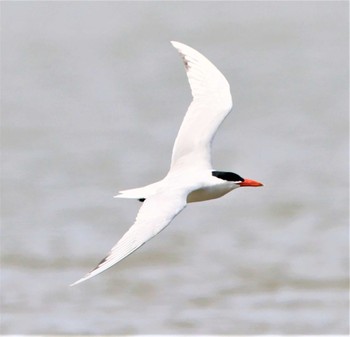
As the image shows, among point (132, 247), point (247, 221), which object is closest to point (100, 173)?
point (247, 221)

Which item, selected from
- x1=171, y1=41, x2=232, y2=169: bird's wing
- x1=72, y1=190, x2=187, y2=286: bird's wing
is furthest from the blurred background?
x1=72, y1=190, x2=187, y2=286: bird's wing

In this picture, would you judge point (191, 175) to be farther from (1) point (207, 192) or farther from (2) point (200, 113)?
(2) point (200, 113)

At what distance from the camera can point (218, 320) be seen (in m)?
8.31

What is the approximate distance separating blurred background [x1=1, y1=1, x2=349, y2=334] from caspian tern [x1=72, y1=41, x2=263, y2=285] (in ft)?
6.71

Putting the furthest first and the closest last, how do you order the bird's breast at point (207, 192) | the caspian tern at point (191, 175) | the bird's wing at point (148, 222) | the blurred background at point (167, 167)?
the blurred background at point (167, 167) < the bird's breast at point (207, 192) < the caspian tern at point (191, 175) < the bird's wing at point (148, 222)

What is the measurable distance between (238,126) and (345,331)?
18.8 feet

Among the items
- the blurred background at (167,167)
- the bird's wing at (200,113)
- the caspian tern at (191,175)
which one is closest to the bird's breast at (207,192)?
the caspian tern at (191,175)

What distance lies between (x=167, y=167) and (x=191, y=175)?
5861 millimetres

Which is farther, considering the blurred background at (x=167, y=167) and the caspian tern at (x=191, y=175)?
the blurred background at (x=167, y=167)

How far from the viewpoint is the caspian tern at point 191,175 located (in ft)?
16.4

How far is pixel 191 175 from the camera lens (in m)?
5.92

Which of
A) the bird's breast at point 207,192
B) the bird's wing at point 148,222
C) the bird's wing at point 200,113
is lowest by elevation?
the bird's wing at point 148,222

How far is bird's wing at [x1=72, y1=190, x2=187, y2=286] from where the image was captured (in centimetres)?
468

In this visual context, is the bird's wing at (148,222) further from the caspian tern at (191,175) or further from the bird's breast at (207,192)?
the bird's breast at (207,192)
